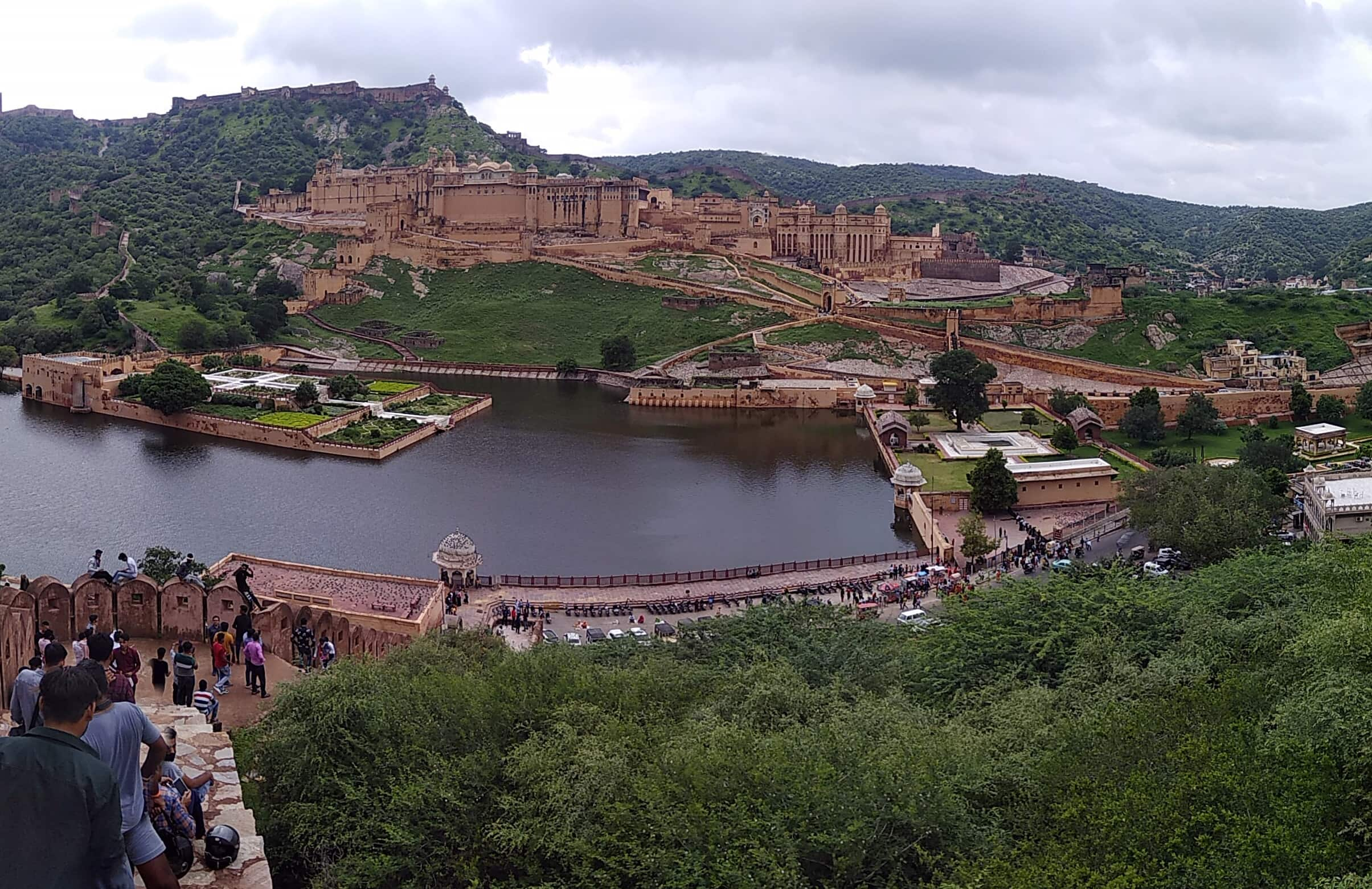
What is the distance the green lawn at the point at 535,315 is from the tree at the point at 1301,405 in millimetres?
30315

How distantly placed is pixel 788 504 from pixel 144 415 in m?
30.1

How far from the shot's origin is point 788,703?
12117 millimetres

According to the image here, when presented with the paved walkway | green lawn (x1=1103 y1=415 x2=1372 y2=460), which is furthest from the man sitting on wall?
green lawn (x1=1103 y1=415 x2=1372 y2=460)

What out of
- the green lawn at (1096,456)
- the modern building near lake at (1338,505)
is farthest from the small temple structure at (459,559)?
the green lawn at (1096,456)

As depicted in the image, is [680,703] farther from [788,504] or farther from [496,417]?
[496,417]

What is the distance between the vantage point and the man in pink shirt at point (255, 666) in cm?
1345

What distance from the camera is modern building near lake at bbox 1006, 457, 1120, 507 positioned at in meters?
35.4

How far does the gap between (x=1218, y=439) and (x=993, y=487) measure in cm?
1422

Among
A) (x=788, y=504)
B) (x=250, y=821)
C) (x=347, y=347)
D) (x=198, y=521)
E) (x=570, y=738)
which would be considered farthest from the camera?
(x=347, y=347)

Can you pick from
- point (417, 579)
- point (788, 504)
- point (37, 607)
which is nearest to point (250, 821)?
point (37, 607)

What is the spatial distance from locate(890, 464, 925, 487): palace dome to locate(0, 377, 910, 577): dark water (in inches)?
40.6

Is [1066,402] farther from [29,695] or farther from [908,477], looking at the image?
[29,695]

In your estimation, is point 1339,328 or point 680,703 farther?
point 1339,328

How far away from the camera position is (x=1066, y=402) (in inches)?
1876
